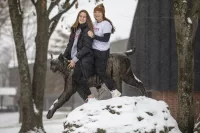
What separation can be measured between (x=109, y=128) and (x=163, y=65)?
675 cm

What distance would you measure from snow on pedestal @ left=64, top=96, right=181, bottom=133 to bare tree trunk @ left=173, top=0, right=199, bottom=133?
43 centimetres

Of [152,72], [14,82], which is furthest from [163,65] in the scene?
[14,82]

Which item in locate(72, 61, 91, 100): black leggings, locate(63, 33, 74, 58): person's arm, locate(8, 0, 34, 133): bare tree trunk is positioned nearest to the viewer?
locate(72, 61, 91, 100): black leggings

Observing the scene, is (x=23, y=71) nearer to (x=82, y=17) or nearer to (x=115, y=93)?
(x=82, y=17)

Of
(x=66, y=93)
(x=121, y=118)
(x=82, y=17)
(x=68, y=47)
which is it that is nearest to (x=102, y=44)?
(x=82, y=17)

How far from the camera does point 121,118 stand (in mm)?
6430

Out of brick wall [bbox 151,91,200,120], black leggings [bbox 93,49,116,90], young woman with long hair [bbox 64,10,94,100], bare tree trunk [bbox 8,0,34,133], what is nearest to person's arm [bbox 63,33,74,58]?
young woman with long hair [bbox 64,10,94,100]

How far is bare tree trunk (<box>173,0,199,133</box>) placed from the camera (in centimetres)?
726

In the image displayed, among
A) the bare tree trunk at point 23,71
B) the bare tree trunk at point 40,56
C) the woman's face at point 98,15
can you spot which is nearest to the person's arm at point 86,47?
the woman's face at point 98,15

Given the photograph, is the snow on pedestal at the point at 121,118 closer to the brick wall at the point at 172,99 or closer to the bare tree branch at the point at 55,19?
the brick wall at the point at 172,99

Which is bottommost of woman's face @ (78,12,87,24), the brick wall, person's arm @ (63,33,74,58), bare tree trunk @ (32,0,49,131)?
the brick wall

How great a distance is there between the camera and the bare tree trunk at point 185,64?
7.26m

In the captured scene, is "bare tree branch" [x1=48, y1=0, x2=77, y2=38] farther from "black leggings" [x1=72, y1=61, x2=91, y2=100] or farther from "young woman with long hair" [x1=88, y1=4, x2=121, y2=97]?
"young woman with long hair" [x1=88, y1=4, x2=121, y2=97]

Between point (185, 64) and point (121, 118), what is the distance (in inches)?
73.2
